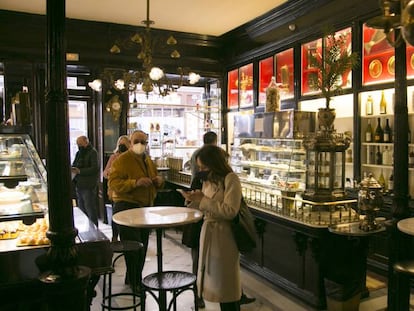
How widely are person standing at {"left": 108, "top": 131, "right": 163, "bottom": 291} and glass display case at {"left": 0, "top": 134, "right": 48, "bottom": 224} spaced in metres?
0.97

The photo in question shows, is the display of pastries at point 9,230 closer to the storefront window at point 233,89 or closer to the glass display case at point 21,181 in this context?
the glass display case at point 21,181

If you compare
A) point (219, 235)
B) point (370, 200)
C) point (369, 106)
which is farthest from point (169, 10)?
point (219, 235)

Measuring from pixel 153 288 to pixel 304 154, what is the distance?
2.35m

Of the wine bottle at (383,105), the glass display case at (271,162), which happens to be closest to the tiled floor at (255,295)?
the glass display case at (271,162)

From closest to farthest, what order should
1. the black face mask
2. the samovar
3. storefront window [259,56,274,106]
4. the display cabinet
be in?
the samovar
the display cabinet
the black face mask
storefront window [259,56,274,106]

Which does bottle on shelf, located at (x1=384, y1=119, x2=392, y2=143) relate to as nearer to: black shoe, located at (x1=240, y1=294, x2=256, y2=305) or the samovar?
the samovar

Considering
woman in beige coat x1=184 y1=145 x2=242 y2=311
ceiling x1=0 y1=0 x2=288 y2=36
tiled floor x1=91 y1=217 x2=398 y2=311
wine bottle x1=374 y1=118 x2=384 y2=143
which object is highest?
ceiling x1=0 y1=0 x2=288 y2=36

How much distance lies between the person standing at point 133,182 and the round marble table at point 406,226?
249cm

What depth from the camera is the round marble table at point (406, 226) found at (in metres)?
2.67

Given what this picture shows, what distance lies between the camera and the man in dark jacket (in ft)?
22.5

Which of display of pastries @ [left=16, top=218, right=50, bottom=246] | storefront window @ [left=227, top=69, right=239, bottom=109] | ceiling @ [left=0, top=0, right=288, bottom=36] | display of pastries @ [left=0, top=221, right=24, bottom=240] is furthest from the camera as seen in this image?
storefront window @ [left=227, top=69, right=239, bottom=109]

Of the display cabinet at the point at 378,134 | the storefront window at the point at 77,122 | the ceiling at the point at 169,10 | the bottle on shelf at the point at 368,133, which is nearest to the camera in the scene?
the display cabinet at the point at 378,134

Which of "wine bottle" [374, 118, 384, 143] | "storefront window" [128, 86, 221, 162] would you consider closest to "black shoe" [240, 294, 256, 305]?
"wine bottle" [374, 118, 384, 143]

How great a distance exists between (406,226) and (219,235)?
1.28m
